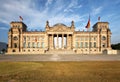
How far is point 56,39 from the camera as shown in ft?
313

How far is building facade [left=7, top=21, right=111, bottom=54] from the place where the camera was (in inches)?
3772

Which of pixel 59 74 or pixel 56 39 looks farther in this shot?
pixel 56 39

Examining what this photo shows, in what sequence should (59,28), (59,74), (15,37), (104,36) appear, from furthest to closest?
(104,36) → (15,37) → (59,28) → (59,74)

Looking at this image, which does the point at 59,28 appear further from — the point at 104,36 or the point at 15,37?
the point at 104,36

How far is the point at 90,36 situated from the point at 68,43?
56.6 ft

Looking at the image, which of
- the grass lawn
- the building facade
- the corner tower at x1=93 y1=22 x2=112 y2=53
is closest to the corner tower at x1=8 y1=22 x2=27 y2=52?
the building facade

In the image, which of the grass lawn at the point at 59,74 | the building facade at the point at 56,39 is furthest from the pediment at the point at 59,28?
the grass lawn at the point at 59,74

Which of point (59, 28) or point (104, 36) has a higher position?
point (59, 28)

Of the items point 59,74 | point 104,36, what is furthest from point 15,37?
point 59,74

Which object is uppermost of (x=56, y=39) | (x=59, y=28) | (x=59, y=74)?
(x=59, y=28)

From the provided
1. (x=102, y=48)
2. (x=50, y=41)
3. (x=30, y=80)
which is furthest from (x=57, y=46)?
(x=30, y=80)

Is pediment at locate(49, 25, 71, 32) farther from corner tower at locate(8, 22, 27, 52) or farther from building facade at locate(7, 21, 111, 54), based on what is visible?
corner tower at locate(8, 22, 27, 52)

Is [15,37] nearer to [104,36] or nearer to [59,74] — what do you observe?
[104,36]

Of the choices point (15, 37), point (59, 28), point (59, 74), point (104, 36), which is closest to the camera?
point (59, 74)
